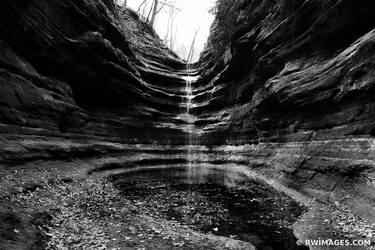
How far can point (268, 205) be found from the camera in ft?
43.3

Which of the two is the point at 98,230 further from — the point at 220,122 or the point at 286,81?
the point at 220,122

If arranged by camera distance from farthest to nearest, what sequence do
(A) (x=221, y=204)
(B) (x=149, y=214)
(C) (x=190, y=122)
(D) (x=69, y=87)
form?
(C) (x=190, y=122) < (D) (x=69, y=87) < (A) (x=221, y=204) < (B) (x=149, y=214)

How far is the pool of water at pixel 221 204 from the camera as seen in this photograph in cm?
1001

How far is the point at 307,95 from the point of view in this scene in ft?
56.1

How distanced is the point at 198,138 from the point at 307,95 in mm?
17126

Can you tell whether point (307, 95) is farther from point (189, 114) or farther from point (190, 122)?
point (189, 114)

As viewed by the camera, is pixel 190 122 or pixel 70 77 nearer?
pixel 70 77

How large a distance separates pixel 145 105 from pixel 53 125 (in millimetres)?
13794

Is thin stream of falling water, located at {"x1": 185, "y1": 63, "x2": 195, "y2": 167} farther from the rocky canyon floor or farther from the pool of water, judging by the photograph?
the rocky canyon floor

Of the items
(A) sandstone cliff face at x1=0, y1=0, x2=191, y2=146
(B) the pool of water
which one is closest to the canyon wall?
(A) sandstone cliff face at x1=0, y1=0, x2=191, y2=146

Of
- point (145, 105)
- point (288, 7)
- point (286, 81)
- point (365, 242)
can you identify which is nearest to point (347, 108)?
point (286, 81)

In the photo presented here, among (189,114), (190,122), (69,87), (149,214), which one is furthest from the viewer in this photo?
(189,114)

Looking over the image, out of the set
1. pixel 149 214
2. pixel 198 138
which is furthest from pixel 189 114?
pixel 149 214

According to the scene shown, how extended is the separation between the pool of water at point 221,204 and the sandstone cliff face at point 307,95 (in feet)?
7.38
